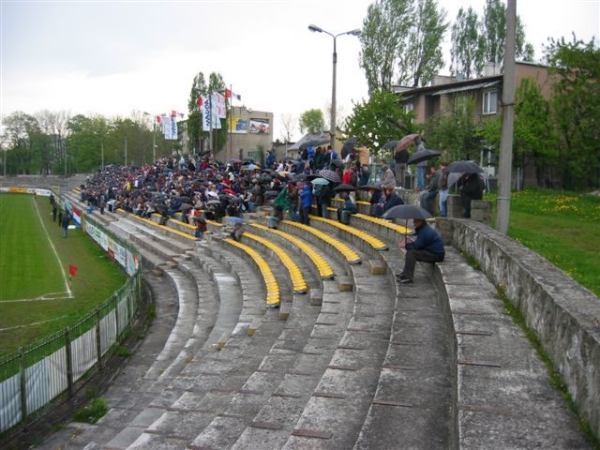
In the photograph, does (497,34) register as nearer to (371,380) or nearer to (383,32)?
(383,32)

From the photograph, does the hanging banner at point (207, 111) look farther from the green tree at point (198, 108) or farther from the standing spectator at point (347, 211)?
the green tree at point (198, 108)

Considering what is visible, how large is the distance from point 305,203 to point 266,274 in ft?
15.5

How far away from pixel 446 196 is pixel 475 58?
1902 inches

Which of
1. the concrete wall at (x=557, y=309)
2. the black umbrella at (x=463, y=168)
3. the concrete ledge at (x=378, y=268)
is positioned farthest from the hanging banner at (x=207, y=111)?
the concrete wall at (x=557, y=309)

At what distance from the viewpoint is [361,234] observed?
15773 mm

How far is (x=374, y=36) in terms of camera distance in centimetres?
4550

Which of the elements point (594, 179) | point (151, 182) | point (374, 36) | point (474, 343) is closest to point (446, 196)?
point (474, 343)

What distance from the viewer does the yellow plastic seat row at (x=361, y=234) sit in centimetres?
1384

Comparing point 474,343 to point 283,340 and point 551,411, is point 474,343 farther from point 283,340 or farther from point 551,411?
point 283,340

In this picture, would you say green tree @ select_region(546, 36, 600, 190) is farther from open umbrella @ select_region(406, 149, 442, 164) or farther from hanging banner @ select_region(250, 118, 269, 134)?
hanging banner @ select_region(250, 118, 269, 134)

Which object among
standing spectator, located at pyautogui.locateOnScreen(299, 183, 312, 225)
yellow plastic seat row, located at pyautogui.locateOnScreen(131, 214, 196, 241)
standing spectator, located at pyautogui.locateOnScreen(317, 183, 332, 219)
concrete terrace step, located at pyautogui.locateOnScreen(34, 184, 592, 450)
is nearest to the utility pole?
concrete terrace step, located at pyautogui.locateOnScreen(34, 184, 592, 450)

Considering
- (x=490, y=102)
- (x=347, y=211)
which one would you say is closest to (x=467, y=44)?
(x=490, y=102)

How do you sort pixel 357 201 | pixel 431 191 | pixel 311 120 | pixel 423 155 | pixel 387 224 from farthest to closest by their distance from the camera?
pixel 311 120, pixel 357 201, pixel 387 224, pixel 423 155, pixel 431 191

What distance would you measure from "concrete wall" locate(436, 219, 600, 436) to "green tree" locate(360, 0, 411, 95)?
37943mm
